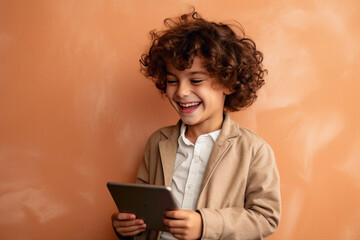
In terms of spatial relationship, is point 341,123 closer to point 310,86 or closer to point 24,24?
point 310,86

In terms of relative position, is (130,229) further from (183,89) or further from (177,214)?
(183,89)

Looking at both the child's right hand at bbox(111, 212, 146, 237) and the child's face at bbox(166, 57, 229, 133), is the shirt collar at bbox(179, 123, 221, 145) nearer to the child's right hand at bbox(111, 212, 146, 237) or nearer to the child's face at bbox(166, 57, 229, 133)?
the child's face at bbox(166, 57, 229, 133)

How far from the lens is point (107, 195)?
4.79ft

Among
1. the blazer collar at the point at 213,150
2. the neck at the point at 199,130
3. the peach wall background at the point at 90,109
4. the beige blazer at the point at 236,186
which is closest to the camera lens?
the beige blazer at the point at 236,186

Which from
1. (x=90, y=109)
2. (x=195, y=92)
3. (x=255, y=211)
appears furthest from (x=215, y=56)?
(x=90, y=109)

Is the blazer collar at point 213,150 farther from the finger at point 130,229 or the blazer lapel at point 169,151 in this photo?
the finger at point 130,229

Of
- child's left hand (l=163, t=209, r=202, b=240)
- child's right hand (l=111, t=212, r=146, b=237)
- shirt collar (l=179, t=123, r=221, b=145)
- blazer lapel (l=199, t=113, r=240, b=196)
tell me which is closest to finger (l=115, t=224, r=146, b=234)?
child's right hand (l=111, t=212, r=146, b=237)

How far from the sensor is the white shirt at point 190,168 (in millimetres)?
1142

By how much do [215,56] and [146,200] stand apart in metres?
0.49

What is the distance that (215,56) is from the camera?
1.13 metres

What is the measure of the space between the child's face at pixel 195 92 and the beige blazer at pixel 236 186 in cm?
9

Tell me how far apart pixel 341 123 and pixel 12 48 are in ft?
4.36

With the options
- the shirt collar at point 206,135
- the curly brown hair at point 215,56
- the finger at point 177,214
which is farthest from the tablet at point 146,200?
the curly brown hair at point 215,56

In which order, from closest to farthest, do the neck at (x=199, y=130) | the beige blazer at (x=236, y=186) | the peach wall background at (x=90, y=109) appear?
the beige blazer at (x=236, y=186)
the neck at (x=199, y=130)
the peach wall background at (x=90, y=109)
